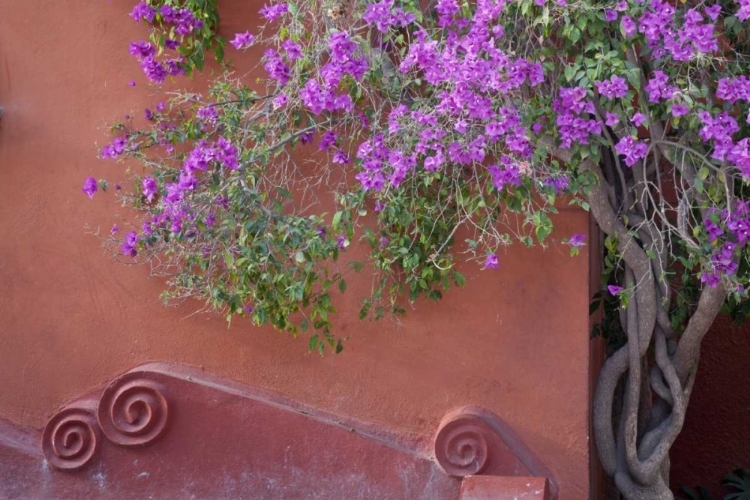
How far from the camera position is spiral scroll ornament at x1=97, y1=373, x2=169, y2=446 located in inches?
202

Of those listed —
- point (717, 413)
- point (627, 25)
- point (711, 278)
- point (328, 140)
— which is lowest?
point (717, 413)

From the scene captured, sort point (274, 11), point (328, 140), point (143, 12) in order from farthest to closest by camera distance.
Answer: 1. point (143, 12)
2. point (328, 140)
3. point (274, 11)

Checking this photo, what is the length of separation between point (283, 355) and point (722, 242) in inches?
85.1

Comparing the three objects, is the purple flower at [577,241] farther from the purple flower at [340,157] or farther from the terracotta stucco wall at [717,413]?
the terracotta stucco wall at [717,413]

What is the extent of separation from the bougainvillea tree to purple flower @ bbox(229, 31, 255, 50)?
0.03 m

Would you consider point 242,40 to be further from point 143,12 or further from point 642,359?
point 642,359

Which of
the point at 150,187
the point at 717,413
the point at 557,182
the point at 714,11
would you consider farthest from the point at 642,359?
the point at 150,187

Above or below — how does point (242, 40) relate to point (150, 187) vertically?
above

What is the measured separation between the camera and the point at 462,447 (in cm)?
508

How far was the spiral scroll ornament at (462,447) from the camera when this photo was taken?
5055mm

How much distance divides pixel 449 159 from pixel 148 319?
69.6 inches

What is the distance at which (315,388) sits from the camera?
5242 millimetres

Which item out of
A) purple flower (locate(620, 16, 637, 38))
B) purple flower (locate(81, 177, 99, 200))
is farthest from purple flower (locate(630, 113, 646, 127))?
purple flower (locate(81, 177, 99, 200))

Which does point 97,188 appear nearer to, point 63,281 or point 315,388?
point 63,281
